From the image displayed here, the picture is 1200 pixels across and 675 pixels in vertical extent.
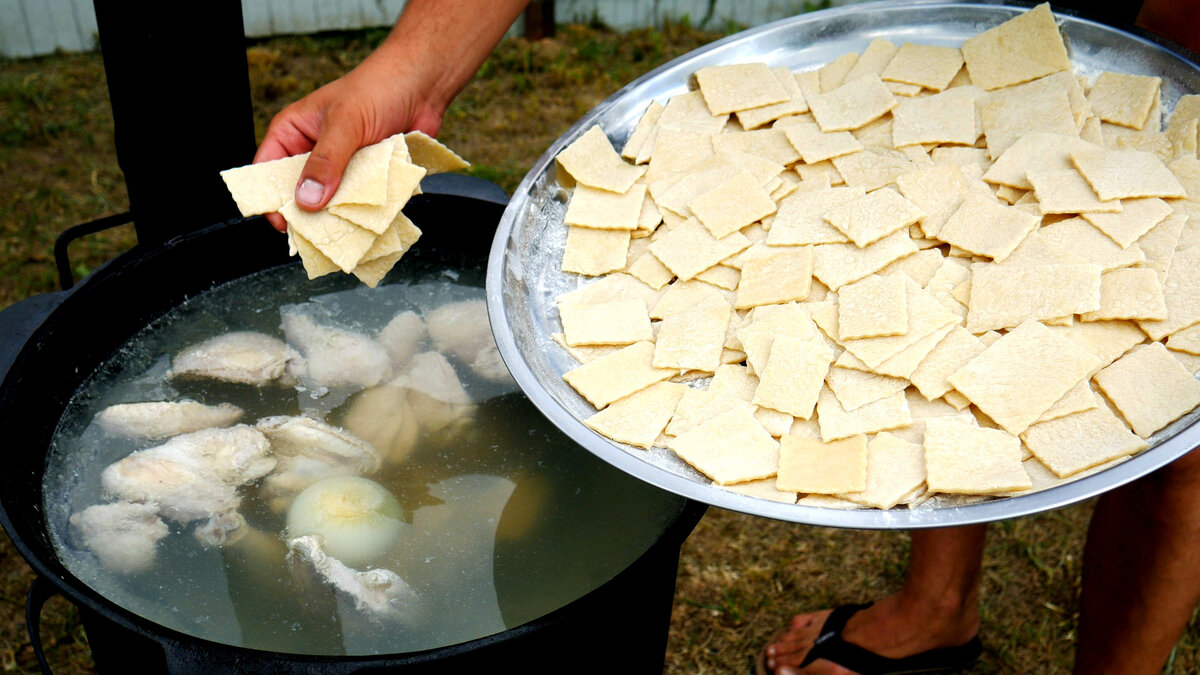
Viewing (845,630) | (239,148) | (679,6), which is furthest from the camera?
(679,6)

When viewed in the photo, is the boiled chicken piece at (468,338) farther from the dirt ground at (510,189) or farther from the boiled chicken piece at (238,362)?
the dirt ground at (510,189)

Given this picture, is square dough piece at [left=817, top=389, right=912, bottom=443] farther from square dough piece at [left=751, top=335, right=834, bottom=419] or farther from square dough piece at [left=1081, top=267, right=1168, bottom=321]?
square dough piece at [left=1081, top=267, right=1168, bottom=321]

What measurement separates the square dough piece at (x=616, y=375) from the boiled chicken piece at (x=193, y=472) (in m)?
0.66

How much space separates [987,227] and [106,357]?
160 centimetres

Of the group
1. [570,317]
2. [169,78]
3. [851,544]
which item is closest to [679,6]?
[851,544]

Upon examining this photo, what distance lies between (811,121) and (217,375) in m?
1.23

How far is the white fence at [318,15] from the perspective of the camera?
4480 mm

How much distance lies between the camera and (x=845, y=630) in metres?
→ 2.38

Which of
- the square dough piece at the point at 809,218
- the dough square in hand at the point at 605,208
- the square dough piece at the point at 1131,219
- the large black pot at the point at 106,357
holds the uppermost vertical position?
the square dough piece at the point at 1131,219

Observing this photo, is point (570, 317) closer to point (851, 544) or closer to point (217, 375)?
point (217, 375)

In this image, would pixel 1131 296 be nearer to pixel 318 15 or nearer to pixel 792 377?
pixel 792 377

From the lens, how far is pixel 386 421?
6.15 ft

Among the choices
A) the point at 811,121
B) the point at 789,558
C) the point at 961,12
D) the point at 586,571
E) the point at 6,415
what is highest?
the point at 961,12

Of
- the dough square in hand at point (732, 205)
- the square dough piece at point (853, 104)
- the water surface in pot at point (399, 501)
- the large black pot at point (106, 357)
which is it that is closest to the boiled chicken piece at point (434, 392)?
the water surface in pot at point (399, 501)
